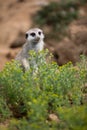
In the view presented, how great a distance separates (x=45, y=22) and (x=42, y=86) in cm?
834

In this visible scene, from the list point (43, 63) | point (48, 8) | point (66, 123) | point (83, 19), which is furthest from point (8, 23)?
point (66, 123)

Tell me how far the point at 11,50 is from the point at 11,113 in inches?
264

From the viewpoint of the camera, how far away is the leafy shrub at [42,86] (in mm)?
5621

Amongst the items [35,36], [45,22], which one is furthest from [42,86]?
[45,22]

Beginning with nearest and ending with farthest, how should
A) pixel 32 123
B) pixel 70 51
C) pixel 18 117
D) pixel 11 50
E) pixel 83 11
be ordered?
pixel 32 123 < pixel 18 117 < pixel 70 51 < pixel 11 50 < pixel 83 11

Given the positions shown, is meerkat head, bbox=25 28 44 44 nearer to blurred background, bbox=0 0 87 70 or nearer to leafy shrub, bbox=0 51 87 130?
leafy shrub, bbox=0 51 87 130

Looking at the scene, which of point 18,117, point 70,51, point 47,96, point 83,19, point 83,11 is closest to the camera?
point 47,96

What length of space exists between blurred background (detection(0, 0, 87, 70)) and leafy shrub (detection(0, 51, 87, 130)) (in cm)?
488

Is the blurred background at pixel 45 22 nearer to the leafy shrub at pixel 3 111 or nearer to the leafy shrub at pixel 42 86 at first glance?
the leafy shrub at pixel 42 86

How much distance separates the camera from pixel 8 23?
15.3m

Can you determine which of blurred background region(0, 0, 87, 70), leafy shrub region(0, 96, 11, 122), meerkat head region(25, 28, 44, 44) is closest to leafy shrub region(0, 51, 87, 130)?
leafy shrub region(0, 96, 11, 122)

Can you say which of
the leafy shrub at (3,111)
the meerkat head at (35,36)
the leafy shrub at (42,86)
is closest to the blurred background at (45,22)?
the meerkat head at (35,36)

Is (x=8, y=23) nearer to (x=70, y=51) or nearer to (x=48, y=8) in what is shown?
(x=48, y=8)

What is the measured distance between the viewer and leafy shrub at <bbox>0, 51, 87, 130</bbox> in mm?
5621
